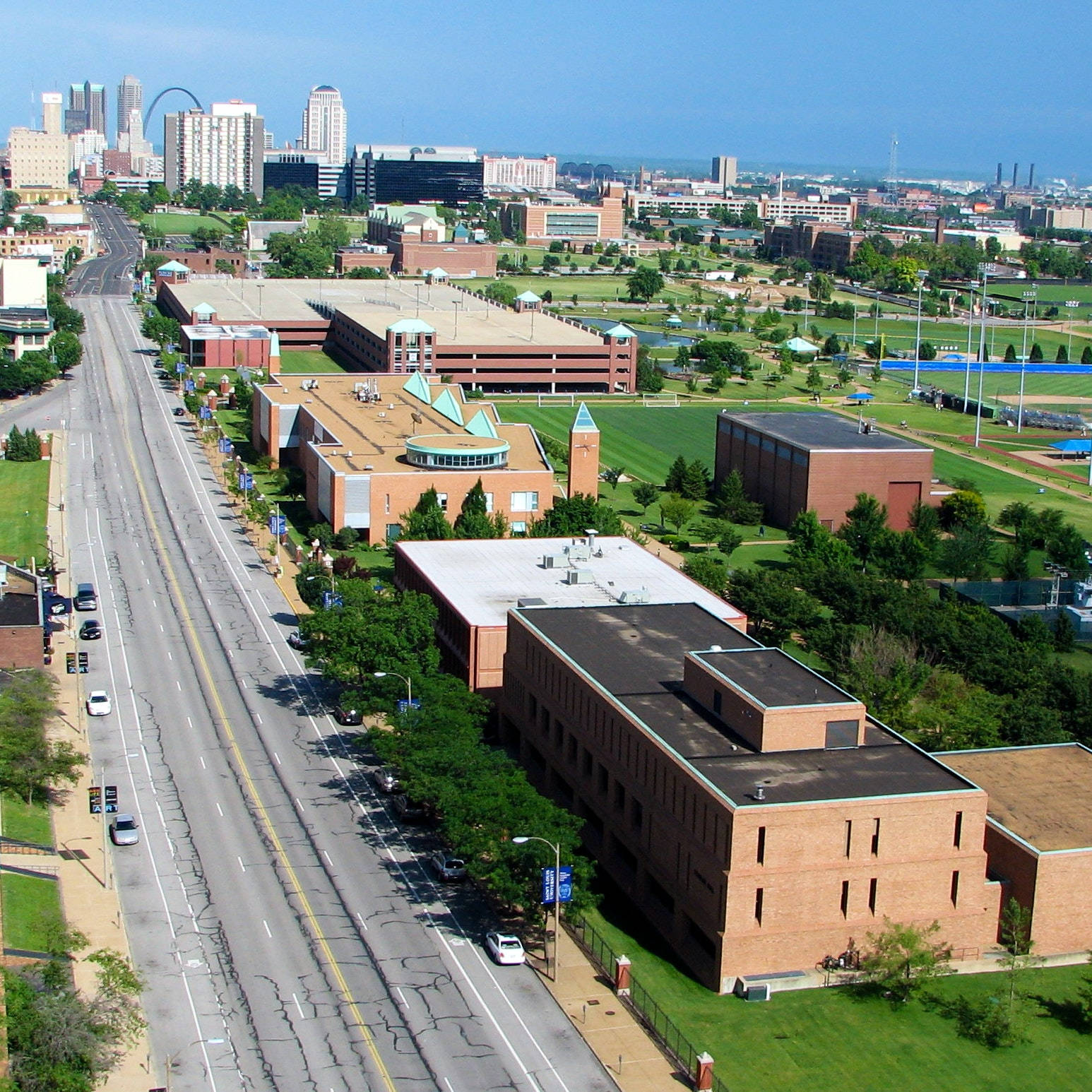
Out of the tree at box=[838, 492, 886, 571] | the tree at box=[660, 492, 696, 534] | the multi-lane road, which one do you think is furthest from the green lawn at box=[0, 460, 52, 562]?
the tree at box=[838, 492, 886, 571]

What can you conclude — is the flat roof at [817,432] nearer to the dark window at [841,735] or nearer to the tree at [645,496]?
the tree at [645,496]

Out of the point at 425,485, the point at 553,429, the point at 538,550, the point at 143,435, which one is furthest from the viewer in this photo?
the point at 553,429

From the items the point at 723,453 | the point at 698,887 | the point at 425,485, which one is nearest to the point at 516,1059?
the point at 698,887

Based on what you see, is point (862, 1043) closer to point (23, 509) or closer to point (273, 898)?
point (273, 898)

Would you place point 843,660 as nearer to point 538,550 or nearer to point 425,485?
point 538,550

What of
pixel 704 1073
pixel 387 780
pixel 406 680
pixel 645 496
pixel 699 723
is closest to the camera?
pixel 704 1073

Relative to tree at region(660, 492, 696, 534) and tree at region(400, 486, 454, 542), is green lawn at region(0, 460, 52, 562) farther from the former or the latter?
tree at region(660, 492, 696, 534)

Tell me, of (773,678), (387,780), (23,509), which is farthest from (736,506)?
(773,678)
